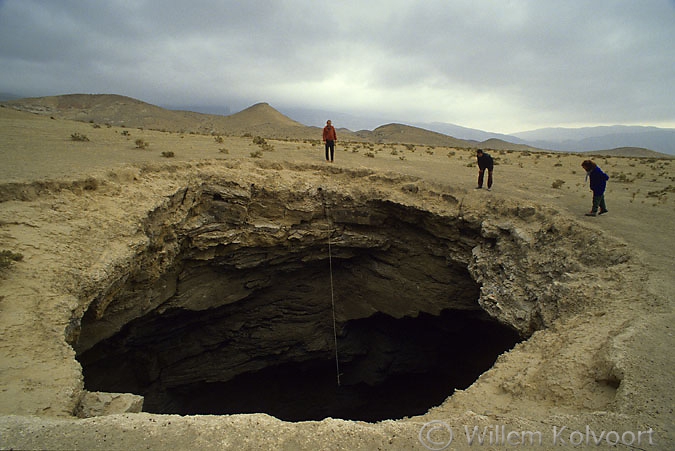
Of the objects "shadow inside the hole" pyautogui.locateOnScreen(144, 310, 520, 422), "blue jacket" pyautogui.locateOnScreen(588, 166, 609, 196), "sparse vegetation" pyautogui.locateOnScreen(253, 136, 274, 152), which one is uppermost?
"sparse vegetation" pyautogui.locateOnScreen(253, 136, 274, 152)

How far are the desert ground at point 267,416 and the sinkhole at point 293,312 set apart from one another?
0.93 metres

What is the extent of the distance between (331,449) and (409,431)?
634mm

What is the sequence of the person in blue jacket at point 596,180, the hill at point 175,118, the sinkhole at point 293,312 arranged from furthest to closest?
the hill at point 175,118
the sinkhole at point 293,312
the person in blue jacket at point 596,180

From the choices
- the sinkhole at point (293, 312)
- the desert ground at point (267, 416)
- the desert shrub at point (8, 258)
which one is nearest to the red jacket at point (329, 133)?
the sinkhole at point (293, 312)

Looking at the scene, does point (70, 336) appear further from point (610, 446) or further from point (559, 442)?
point (610, 446)

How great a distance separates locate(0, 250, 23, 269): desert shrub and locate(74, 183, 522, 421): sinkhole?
135cm

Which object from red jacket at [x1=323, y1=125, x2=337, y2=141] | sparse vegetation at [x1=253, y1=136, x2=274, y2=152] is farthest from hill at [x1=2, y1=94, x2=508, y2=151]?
red jacket at [x1=323, y1=125, x2=337, y2=141]

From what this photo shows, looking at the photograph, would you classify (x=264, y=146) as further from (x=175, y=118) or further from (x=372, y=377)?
(x=175, y=118)

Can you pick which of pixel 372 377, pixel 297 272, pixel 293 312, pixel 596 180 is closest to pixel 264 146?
pixel 297 272

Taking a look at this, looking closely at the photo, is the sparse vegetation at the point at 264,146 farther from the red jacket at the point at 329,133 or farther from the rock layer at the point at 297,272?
the rock layer at the point at 297,272

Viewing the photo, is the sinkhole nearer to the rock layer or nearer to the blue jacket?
the rock layer

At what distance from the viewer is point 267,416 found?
9.09 feet

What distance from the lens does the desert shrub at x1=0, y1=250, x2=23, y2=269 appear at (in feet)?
13.9

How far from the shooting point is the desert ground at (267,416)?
249cm
